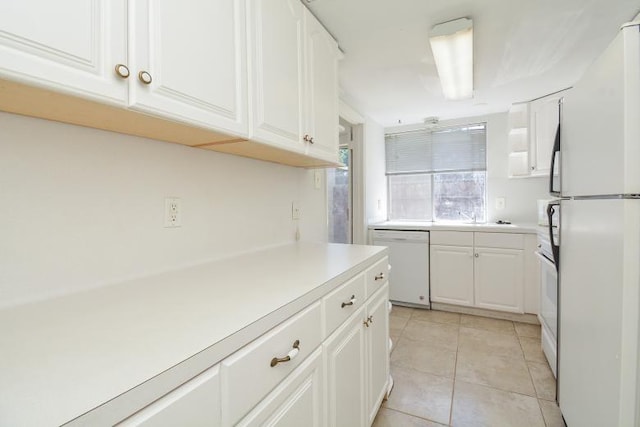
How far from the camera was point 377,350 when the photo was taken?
1527 millimetres

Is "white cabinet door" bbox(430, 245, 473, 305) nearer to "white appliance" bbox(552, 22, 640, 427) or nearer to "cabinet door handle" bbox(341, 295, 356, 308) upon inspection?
"white appliance" bbox(552, 22, 640, 427)

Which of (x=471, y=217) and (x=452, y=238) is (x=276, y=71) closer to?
(x=452, y=238)

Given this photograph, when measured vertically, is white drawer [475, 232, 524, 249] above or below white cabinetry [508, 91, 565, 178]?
below

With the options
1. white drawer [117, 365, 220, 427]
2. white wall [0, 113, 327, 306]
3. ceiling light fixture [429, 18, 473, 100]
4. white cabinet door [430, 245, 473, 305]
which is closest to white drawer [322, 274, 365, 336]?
white drawer [117, 365, 220, 427]

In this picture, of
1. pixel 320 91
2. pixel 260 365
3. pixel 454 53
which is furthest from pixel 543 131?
pixel 260 365

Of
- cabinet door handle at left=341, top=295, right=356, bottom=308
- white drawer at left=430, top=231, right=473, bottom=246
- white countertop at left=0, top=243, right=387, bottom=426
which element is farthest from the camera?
white drawer at left=430, top=231, right=473, bottom=246

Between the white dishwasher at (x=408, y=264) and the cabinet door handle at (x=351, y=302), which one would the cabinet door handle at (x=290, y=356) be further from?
the white dishwasher at (x=408, y=264)

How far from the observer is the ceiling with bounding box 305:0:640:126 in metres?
1.51

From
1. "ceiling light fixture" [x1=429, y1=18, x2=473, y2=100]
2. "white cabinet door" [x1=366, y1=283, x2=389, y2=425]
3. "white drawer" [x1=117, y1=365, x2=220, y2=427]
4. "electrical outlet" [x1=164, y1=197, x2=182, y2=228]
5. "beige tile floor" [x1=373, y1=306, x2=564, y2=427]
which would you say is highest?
"ceiling light fixture" [x1=429, y1=18, x2=473, y2=100]

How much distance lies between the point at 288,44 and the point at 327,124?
47 cm

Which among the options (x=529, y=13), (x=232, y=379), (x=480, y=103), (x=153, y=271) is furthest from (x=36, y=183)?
(x=480, y=103)

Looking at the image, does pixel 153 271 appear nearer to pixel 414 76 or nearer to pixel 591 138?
pixel 591 138

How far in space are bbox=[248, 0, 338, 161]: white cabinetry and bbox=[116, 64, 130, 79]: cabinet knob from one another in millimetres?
463

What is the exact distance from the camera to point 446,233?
3.10 meters
